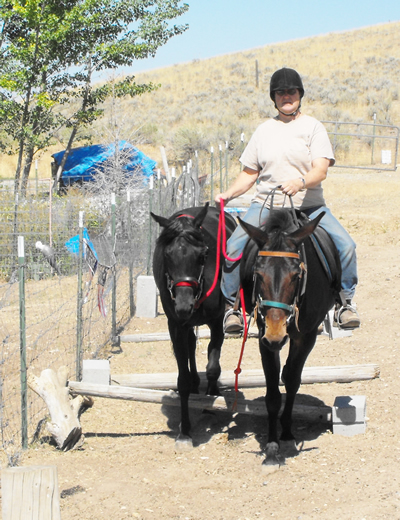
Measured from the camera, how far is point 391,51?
54.8 metres

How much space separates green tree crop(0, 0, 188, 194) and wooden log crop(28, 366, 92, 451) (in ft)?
37.8

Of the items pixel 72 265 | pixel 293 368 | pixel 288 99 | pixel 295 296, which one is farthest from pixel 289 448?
pixel 72 265

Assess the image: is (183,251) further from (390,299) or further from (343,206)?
(343,206)

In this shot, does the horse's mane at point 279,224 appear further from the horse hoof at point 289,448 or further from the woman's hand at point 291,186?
the horse hoof at point 289,448

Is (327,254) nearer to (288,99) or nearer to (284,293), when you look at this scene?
(284,293)

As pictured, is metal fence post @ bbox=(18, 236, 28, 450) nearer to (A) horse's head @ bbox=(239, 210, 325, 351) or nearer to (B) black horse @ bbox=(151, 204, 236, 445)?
(B) black horse @ bbox=(151, 204, 236, 445)

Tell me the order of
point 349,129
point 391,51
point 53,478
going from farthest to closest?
point 391,51
point 349,129
point 53,478

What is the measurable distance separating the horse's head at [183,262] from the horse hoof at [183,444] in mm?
1153

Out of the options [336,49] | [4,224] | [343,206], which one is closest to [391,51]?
[336,49]

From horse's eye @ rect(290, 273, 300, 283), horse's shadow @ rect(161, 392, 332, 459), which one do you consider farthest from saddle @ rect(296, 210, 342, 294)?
horse's shadow @ rect(161, 392, 332, 459)

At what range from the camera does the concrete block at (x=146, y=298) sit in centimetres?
989

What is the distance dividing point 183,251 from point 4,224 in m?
8.63

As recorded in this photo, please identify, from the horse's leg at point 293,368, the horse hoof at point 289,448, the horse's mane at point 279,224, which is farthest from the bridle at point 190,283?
the horse hoof at point 289,448

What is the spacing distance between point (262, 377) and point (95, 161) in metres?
16.3
